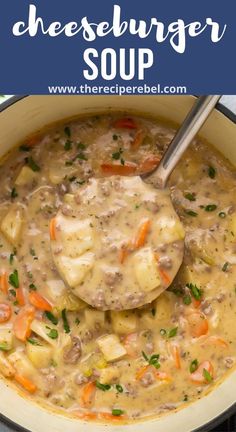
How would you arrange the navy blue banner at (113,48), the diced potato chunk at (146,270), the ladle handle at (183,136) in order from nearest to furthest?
the ladle handle at (183,136) < the diced potato chunk at (146,270) < the navy blue banner at (113,48)

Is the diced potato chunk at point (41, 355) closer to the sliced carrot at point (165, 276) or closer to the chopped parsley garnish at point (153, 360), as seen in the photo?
the chopped parsley garnish at point (153, 360)

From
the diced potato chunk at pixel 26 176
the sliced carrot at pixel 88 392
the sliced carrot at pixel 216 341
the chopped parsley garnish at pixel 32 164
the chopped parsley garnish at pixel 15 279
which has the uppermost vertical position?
the chopped parsley garnish at pixel 32 164

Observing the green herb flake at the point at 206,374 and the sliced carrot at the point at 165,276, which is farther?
the green herb flake at the point at 206,374

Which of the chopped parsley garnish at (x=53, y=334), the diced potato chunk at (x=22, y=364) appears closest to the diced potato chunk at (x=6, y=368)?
the diced potato chunk at (x=22, y=364)

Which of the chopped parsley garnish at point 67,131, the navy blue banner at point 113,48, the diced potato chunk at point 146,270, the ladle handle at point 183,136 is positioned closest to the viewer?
the ladle handle at point 183,136

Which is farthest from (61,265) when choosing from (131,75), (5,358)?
(131,75)

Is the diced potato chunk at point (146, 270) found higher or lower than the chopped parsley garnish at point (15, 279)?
higher

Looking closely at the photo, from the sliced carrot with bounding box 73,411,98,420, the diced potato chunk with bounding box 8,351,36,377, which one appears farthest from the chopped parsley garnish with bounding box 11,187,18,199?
the sliced carrot with bounding box 73,411,98,420
